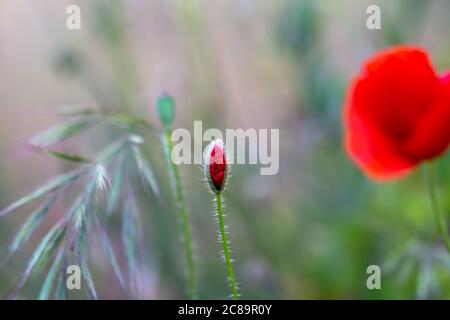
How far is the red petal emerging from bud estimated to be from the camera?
1.86 feet

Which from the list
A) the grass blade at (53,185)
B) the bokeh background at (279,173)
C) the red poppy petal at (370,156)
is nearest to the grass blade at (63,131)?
the grass blade at (53,185)

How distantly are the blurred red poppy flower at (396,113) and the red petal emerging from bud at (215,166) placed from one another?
0.59 feet

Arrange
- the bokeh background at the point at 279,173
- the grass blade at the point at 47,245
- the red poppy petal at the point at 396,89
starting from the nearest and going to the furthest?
the grass blade at the point at 47,245, the red poppy petal at the point at 396,89, the bokeh background at the point at 279,173

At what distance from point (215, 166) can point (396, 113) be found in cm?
24

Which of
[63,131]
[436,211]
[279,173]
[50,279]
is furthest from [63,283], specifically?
[279,173]

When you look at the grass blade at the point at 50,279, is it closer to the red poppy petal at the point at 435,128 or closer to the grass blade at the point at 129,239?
the grass blade at the point at 129,239

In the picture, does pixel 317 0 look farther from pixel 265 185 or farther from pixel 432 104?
pixel 432 104

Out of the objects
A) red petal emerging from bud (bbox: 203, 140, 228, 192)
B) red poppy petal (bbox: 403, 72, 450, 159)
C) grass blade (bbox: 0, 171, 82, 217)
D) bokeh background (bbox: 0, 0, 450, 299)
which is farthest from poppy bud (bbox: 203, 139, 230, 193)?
bokeh background (bbox: 0, 0, 450, 299)

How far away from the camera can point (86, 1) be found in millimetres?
1238

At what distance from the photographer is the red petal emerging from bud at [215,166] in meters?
0.57

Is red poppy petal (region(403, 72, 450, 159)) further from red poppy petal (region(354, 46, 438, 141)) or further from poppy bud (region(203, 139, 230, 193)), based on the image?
poppy bud (region(203, 139, 230, 193))

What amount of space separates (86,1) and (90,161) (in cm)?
67

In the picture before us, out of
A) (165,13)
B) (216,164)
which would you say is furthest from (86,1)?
(216,164)

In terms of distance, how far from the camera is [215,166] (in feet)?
1.86
